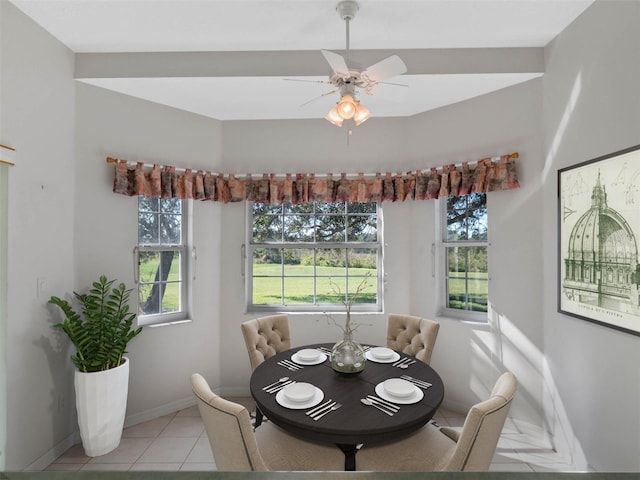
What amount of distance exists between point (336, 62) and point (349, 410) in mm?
1796

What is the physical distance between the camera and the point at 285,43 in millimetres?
2477

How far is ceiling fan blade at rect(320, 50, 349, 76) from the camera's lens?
1660mm

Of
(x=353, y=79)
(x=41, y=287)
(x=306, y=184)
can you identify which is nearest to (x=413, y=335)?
(x=306, y=184)

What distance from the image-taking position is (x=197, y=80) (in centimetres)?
260

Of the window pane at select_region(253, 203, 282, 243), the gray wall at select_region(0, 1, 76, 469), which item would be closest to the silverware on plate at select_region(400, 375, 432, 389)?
the window pane at select_region(253, 203, 282, 243)

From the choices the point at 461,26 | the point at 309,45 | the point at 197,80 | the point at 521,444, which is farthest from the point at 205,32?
the point at 521,444

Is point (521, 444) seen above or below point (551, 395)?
below

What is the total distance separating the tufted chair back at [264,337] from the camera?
244cm

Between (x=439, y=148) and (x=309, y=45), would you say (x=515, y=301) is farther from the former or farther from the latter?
(x=309, y=45)

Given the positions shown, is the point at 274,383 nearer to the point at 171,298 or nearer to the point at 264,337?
the point at 264,337

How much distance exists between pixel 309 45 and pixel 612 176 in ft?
7.22

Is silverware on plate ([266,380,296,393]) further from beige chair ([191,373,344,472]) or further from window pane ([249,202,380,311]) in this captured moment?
window pane ([249,202,380,311])

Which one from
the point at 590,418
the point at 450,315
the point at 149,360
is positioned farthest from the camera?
the point at 450,315

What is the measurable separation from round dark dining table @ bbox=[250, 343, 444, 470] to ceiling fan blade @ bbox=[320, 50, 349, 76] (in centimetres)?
178
